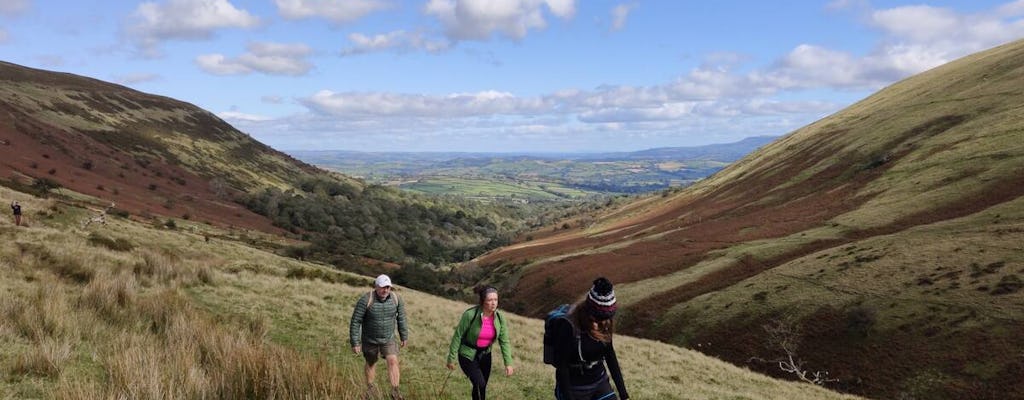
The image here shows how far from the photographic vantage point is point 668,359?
25.7 meters

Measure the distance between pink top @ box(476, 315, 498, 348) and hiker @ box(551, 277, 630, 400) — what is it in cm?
257

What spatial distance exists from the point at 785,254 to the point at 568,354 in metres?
43.9

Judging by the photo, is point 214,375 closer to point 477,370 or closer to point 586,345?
point 477,370

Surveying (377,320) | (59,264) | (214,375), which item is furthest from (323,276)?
(214,375)

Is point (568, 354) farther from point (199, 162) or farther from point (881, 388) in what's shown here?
point (199, 162)

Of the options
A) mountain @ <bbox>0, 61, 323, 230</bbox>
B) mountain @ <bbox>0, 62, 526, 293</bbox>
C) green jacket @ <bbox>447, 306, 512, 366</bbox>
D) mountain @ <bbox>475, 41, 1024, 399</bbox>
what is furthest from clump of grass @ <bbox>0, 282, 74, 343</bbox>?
mountain @ <bbox>0, 61, 323, 230</bbox>

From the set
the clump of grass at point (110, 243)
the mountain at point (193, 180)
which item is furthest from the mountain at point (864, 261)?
the clump of grass at point (110, 243)

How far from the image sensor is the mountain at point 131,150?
67.7 metres

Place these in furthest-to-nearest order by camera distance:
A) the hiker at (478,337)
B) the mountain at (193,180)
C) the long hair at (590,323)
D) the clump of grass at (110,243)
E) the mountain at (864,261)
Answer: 1. the mountain at (193,180)
2. the clump of grass at (110,243)
3. the mountain at (864,261)
4. the hiker at (478,337)
5. the long hair at (590,323)

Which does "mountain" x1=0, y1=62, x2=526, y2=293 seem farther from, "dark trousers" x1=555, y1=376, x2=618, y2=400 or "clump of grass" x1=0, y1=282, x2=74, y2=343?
"dark trousers" x1=555, y1=376, x2=618, y2=400

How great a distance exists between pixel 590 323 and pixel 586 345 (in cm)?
26

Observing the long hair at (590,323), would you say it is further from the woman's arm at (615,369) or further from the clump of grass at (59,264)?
the clump of grass at (59,264)

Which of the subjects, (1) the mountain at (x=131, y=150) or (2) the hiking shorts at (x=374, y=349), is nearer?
(2) the hiking shorts at (x=374, y=349)

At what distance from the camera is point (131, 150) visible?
4077 inches
